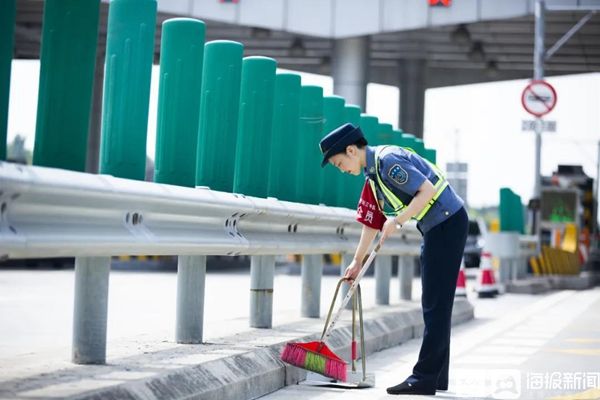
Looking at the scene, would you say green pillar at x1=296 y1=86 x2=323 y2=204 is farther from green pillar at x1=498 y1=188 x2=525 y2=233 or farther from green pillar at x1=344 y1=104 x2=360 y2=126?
green pillar at x1=498 y1=188 x2=525 y2=233

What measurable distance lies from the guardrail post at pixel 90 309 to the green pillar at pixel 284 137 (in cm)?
361

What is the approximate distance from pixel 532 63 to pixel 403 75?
14.6 feet

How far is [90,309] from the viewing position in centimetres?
637

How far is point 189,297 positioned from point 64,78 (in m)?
2.18

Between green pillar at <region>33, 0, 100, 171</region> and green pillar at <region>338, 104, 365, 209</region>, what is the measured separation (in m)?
5.97

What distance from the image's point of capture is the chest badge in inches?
300

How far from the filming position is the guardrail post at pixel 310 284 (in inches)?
414

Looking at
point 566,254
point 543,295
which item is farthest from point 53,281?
point 566,254

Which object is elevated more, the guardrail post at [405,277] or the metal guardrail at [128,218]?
the metal guardrail at [128,218]

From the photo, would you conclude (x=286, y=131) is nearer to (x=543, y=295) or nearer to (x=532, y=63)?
(x=543, y=295)

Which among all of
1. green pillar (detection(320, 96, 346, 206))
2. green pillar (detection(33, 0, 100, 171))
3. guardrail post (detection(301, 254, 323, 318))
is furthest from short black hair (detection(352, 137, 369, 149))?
green pillar (detection(320, 96, 346, 206))

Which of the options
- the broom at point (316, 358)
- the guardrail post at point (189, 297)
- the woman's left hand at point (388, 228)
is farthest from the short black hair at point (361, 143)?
the guardrail post at point (189, 297)

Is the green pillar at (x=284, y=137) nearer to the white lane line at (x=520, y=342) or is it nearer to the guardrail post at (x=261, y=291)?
the guardrail post at (x=261, y=291)

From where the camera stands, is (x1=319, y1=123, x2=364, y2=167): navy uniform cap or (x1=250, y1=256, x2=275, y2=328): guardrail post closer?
(x1=319, y1=123, x2=364, y2=167): navy uniform cap
